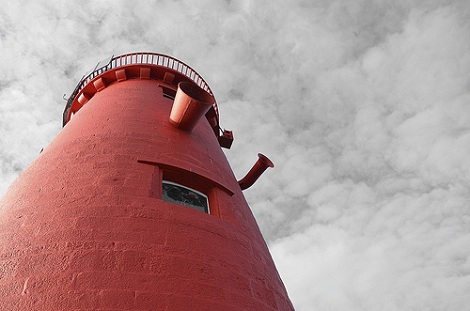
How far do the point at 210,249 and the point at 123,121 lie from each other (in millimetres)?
2954

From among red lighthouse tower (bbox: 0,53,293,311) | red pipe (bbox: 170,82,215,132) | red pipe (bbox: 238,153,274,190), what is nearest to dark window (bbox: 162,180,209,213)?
red lighthouse tower (bbox: 0,53,293,311)

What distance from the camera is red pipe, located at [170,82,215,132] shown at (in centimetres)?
563

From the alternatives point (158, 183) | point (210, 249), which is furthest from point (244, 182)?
point (210, 249)

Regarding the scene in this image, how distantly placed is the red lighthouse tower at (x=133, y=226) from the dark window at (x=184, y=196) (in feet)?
0.06

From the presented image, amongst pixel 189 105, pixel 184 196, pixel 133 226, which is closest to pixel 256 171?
pixel 189 105

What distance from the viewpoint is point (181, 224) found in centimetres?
381

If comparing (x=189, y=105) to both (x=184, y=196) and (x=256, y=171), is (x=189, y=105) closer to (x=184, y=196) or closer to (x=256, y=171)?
(x=184, y=196)

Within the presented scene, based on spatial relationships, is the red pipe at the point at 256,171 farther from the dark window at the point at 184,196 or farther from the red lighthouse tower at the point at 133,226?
the dark window at the point at 184,196

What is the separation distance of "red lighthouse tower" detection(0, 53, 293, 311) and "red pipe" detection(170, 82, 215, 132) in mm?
17

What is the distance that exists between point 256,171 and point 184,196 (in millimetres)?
4475

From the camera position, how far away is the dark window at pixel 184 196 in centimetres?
460

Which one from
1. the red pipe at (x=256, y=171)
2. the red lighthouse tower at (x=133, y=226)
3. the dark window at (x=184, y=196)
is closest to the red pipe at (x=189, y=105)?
the red lighthouse tower at (x=133, y=226)

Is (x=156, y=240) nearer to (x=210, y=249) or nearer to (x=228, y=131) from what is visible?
(x=210, y=249)

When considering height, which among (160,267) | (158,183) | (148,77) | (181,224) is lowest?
(160,267)
